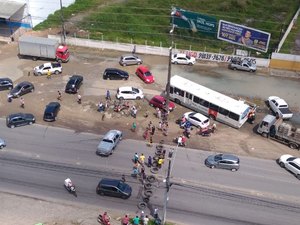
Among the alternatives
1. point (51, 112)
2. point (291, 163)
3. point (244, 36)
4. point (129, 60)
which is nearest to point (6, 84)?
point (51, 112)

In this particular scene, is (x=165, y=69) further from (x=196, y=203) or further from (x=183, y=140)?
(x=196, y=203)

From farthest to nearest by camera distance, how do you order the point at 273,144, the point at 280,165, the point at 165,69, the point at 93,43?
the point at 93,43 < the point at 165,69 < the point at 273,144 < the point at 280,165

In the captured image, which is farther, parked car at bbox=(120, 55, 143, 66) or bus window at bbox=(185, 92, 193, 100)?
parked car at bbox=(120, 55, 143, 66)

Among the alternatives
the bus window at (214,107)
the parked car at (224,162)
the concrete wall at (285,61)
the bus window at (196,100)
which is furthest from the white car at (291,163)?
the concrete wall at (285,61)

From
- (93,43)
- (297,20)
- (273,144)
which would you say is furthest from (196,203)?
(297,20)

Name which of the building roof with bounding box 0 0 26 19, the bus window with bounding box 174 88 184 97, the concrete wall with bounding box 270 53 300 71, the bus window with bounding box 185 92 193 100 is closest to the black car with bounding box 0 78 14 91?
Answer: the building roof with bounding box 0 0 26 19

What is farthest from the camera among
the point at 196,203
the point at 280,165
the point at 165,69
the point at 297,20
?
the point at 297,20

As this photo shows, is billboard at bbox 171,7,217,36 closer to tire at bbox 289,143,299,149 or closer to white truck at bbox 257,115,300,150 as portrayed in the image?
white truck at bbox 257,115,300,150
